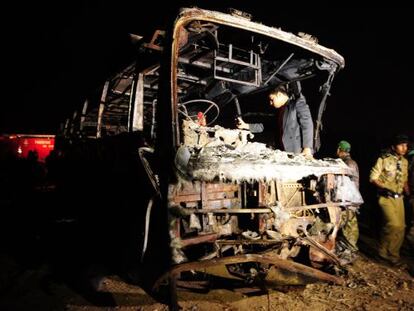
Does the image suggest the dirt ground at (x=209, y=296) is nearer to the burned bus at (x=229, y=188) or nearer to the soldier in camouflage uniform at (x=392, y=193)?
the burned bus at (x=229, y=188)

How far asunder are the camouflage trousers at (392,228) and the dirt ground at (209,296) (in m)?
1.01

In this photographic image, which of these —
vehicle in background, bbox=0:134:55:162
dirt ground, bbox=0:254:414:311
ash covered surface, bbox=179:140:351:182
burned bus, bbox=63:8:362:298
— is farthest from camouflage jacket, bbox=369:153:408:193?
vehicle in background, bbox=0:134:55:162

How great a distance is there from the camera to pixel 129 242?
13.0ft

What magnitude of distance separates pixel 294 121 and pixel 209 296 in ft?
9.69

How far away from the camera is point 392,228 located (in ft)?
17.5

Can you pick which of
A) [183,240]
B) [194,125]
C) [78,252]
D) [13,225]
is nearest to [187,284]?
[183,240]

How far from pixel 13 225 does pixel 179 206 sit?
5732 mm

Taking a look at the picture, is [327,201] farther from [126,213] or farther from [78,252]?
[78,252]

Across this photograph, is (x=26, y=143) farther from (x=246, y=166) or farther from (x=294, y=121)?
(x=246, y=166)

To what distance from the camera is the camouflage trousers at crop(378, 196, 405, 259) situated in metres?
5.31

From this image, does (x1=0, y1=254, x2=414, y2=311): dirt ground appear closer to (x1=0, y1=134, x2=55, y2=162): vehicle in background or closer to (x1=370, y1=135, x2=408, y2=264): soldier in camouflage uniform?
(x1=370, y1=135, x2=408, y2=264): soldier in camouflage uniform

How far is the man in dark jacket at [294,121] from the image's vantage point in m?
4.68

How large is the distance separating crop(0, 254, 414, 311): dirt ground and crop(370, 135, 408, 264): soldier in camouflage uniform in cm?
103

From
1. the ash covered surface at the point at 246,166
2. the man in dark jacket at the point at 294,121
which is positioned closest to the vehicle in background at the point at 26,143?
the man in dark jacket at the point at 294,121
